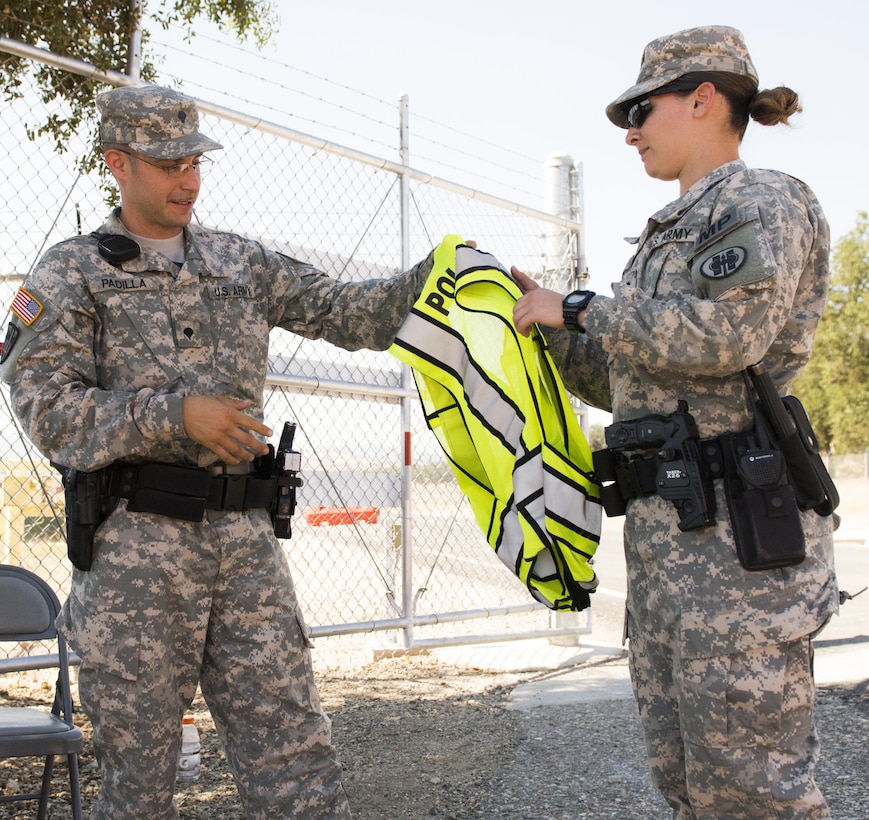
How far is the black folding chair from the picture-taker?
2748 mm

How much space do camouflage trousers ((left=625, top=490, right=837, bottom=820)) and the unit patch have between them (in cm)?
58

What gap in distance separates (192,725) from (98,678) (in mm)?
1531

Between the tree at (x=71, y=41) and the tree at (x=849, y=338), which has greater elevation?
the tree at (x=849, y=338)

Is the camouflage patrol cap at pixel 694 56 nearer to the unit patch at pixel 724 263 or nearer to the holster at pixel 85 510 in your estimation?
the unit patch at pixel 724 263

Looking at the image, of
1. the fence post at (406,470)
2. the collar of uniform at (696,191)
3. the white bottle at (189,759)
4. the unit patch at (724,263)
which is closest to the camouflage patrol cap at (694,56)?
the collar of uniform at (696,191)

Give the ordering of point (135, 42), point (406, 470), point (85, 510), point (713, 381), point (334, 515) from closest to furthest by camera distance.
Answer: point (713, 381), point (85, 510), point (135, 42), point (334, 515), point (406, 470)

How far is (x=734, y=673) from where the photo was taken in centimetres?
227

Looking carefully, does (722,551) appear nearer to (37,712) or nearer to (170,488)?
(170,488)

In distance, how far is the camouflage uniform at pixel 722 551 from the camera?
2.26 meters

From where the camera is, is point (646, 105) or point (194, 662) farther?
point (194, 662)

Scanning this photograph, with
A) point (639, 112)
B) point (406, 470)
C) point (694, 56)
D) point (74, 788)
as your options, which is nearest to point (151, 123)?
point (639, 112)

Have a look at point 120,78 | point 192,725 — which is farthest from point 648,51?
point 192,725

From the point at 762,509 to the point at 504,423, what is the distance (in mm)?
735

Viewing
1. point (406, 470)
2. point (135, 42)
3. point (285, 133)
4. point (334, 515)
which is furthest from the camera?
point (406, 470)
